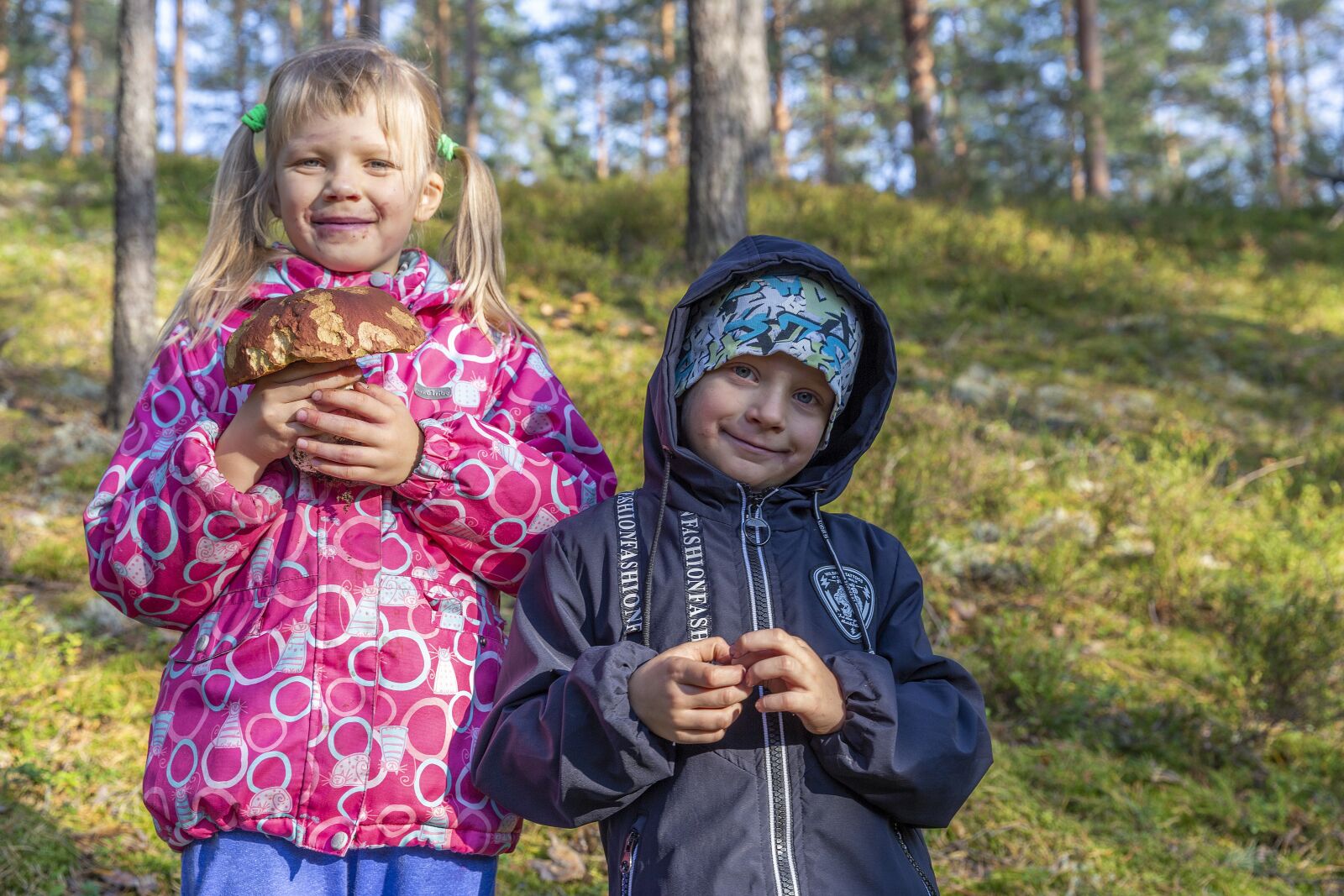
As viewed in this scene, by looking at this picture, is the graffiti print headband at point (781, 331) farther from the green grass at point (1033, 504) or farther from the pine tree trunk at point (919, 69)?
the pine tree trunk at point (919, 69)

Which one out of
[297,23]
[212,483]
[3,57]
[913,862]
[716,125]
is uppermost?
[297,23]

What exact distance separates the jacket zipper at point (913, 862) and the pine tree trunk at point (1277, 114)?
26896 millimetres

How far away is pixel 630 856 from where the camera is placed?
1.82 meters

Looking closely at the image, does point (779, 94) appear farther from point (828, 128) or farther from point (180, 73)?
point (180, 73)

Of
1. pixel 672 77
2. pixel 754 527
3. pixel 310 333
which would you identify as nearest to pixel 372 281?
pixel 310 333

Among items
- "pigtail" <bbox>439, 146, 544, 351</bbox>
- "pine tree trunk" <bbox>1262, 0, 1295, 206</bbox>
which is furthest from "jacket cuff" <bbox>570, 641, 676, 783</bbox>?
"pine tree trunk" <bbox>1262, 0, 1295, 206</bbox>

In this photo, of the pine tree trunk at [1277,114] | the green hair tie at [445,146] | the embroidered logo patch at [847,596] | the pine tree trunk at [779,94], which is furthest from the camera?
the pine tree trunk at [1277,114]

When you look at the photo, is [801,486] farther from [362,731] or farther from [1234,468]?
[1234,468]

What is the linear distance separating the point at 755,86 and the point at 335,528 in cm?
1147

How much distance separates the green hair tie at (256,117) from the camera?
2.14 m

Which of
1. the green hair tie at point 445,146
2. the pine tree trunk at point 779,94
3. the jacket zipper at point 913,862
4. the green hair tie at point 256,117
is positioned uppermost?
the pine tree trunk at point 779,94

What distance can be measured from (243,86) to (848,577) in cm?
3826

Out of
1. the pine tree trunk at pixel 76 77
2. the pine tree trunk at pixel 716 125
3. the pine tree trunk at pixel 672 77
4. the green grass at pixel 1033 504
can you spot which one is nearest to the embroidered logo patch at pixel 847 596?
the green grass at pixel 1033 504

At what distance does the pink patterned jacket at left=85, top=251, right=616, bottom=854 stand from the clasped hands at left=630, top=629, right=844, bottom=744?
0.42 m
